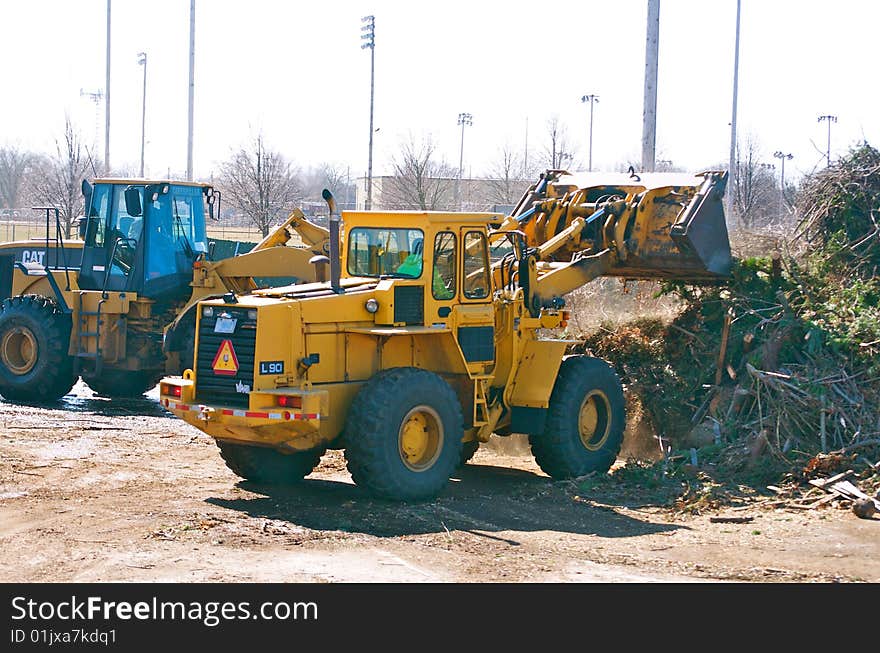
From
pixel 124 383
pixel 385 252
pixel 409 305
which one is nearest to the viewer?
pixel 409 305

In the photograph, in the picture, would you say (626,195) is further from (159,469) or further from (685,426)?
(159,469)

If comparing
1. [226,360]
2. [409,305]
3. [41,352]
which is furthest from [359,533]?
[41,352]

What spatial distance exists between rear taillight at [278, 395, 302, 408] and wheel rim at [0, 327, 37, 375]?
8.47 metres

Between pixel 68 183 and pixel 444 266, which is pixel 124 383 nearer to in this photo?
pixel 444 266

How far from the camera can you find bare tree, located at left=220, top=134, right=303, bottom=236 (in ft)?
134

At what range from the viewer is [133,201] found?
17156mm

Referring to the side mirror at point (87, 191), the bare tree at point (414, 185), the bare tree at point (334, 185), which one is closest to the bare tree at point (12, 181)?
the bare tree at point (334, 185)

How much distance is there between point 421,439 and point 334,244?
2000 millimetres

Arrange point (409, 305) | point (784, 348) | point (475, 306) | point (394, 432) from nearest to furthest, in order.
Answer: point (394, 432)
point (409, 305)
point (475, 306)
point (784, 348)

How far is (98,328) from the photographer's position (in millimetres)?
17781

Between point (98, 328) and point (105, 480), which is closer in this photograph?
point (105, 480)
